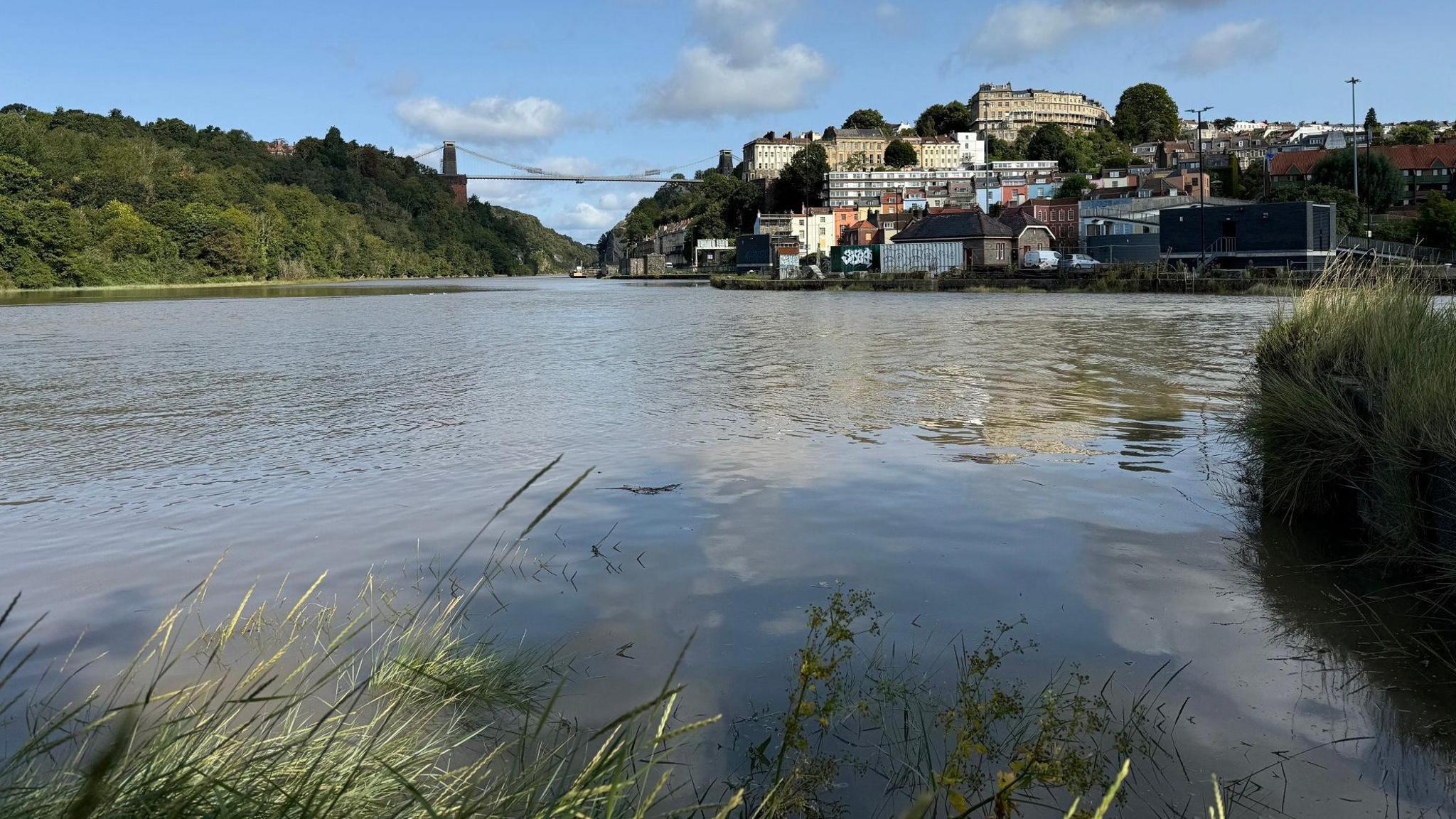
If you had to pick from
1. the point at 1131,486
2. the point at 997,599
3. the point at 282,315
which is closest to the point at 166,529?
the point at 997,599

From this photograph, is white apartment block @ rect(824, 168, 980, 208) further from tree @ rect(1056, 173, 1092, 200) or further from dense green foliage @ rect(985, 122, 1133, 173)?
tree @ rect(1056, 173, 1092, 200)

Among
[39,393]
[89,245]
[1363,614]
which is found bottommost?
[1363,614]

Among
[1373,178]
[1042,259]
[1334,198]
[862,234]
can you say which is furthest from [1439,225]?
[862,234]

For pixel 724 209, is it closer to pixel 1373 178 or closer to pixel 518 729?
pixel 1373 178

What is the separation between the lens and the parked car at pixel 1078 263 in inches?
2030

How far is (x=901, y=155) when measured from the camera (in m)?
149

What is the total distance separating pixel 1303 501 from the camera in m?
5.71

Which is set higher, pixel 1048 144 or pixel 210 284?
pixel 1048 144

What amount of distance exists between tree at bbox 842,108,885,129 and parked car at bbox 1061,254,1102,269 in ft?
393

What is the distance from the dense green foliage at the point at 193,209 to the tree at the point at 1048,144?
8158 cm

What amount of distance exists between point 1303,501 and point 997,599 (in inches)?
93.1

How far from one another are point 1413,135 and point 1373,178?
46.8 meters

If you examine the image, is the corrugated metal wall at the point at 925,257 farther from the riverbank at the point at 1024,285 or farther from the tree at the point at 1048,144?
the tree at the point at 1048,144

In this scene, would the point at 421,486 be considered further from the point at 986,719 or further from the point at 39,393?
the point at 39,393
